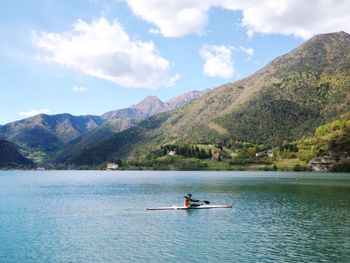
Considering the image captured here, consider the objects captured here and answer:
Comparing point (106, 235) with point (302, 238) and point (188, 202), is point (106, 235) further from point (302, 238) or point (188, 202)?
point (188, 202)

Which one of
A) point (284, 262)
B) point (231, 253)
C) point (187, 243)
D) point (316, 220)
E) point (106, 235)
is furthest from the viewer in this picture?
point (316, 220)

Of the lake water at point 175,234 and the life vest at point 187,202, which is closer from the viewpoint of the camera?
the lake water at point 175,234

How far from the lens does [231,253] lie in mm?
49781

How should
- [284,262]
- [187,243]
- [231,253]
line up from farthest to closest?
[187,243] < [231,253] < [284,262]

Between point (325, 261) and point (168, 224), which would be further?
point (168, 224)

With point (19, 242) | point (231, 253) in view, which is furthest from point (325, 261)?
point (19, 242)

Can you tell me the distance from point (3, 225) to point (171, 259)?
3732 cm

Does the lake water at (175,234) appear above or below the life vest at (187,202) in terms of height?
below

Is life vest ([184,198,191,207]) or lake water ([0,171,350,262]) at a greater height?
life vest ([184,198,191,207])

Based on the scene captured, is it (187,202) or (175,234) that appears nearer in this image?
(175,234)

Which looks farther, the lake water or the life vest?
the life vest

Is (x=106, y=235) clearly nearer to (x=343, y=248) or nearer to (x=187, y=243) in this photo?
(x=187, y=243)

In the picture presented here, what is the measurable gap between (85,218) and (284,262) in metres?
45.0

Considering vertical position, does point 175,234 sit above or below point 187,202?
below
